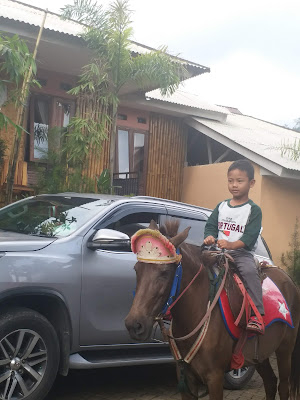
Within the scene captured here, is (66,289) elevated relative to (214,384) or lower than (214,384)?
elevated

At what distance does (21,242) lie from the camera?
4.22 m

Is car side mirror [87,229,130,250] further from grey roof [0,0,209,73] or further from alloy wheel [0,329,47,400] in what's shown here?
grey roof [0,0,209,73]

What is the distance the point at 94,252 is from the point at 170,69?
763 centimetres

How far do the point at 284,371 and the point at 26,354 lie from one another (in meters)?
2.28

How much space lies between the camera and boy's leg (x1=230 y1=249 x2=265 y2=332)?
3.63m

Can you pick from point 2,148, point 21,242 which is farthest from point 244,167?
point 2,148

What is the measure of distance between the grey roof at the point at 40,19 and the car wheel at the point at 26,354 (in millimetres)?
7911

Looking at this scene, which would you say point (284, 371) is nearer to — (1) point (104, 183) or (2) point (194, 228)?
(2) point (194, 228)

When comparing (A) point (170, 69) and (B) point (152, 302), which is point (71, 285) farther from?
(A) point (170, 69)

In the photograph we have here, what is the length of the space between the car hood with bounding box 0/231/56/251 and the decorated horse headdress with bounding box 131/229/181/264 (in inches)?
62.0

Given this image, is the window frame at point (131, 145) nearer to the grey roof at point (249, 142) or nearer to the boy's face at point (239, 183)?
the grey roof at point (249, 142)

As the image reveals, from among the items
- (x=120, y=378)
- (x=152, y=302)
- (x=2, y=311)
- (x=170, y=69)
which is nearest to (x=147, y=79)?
(x=170, y=69)

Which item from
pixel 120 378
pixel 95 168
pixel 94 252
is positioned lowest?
pixel 120 378

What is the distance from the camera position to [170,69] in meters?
11.3
